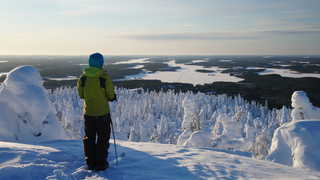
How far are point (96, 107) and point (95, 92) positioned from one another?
33 cm

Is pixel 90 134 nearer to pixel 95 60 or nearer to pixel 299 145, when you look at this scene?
pixel 95 60

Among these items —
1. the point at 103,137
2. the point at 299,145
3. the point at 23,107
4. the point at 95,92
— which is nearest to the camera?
the point at 95,92

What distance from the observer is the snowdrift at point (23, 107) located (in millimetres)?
11078

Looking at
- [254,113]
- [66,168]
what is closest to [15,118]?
[66,168]

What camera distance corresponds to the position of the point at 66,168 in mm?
5867

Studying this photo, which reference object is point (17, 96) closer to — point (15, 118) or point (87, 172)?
point (15, 118)

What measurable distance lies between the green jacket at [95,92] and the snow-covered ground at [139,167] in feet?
4.05

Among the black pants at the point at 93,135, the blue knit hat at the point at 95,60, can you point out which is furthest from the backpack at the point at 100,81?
the black pants at the point at 93,135

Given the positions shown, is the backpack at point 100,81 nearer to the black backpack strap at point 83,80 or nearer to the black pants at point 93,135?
the black backpack strap at point 83,80

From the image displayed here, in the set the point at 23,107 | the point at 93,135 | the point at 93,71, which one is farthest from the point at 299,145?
the point at 23,107

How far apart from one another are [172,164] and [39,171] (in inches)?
110

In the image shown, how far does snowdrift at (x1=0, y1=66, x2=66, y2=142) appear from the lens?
36.3ft

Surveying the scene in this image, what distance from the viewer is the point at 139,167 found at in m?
6.24

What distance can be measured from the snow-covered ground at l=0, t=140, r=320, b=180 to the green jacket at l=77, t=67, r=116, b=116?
1.23m
